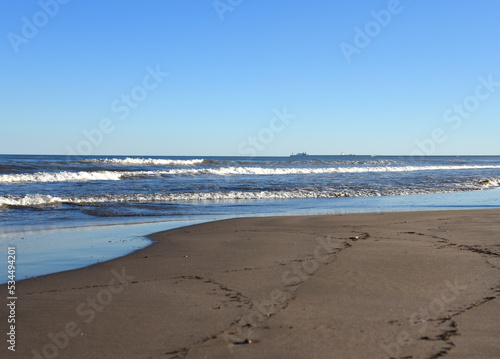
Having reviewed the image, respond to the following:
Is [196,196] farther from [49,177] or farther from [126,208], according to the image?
[49,177]

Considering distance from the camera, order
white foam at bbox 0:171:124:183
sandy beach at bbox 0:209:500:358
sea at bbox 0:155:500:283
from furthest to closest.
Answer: white foam at bbox 0:171:124:183, sea at bbox 0:155:500:283, sandy beach at bbox 0:209:500:358

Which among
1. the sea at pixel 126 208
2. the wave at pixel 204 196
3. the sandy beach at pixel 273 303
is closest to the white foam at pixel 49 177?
the sea at pixel 126 208

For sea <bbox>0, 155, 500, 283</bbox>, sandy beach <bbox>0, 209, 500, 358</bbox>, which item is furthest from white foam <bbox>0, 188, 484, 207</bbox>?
sandy beach <bbox>0, 209, 500, 358</bbox>

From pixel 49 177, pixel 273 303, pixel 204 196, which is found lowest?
pixel 273 303

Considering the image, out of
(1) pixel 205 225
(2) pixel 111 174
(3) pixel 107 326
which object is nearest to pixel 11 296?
(3) pixel 107 326

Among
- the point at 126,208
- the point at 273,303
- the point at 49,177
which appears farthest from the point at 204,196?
the point at 273,303

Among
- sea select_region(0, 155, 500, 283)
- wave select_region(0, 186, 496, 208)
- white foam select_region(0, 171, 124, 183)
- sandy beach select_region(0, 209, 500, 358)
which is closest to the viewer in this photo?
sandy beach select_region(0, 209, 500, 358)

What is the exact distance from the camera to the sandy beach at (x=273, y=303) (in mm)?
3408

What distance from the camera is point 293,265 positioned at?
602 centimetres

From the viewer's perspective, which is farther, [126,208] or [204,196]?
[204,196]

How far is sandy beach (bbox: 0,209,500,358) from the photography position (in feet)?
11.2

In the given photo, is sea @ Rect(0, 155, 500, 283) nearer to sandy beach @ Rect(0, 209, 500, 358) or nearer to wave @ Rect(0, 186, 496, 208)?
wave @ Rect(0, 186, 496, 208)

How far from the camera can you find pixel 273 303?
436cm

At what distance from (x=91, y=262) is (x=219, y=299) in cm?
273
